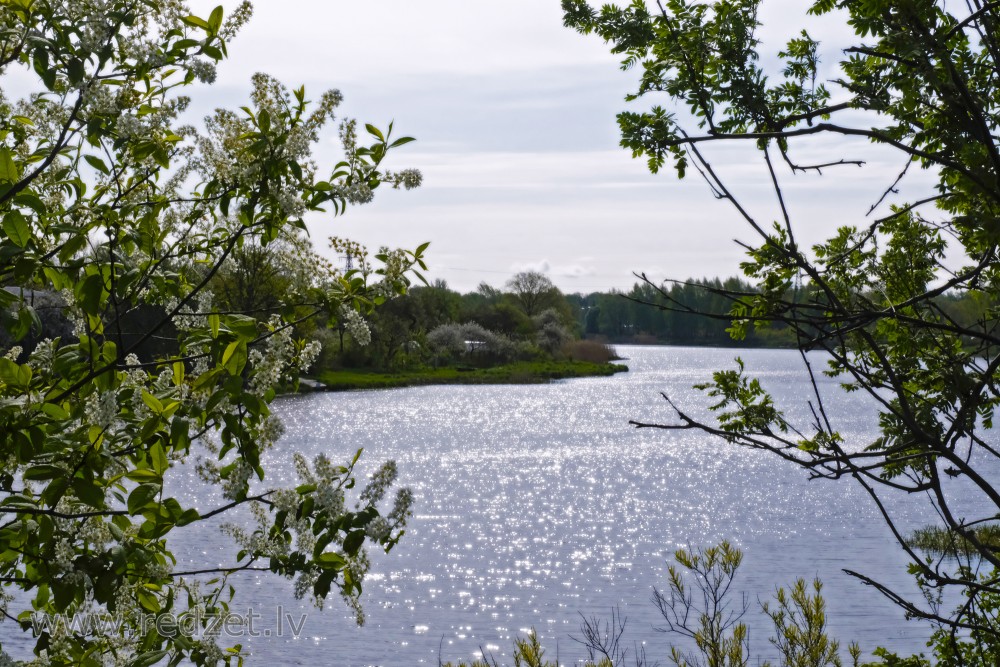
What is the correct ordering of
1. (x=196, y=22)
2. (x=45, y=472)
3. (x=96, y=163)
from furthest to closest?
(x=96, y=163), (x=196, y=22), (x=45, y=472)

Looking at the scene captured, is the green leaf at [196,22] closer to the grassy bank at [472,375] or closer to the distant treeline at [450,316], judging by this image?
the distant treeline at [450,316]

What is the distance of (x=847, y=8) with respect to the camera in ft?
10.0

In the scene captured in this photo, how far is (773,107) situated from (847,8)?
414 mm

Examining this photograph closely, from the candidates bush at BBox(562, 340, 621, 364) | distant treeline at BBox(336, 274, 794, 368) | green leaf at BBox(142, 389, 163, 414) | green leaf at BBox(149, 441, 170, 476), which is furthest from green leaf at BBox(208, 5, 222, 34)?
bush at BBox(562, 340, 621, 364)

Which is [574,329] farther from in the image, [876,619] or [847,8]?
[847,8]

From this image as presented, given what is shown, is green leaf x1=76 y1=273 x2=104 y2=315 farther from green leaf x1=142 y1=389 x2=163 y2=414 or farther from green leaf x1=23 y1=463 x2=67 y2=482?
green leaf x1=23 y1=463 x2=67 y2=482

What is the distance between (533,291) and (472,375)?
38652 mm

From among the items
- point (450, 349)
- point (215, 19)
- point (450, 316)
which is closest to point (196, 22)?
point (215, 19)

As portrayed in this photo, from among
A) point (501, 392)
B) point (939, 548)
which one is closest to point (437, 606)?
point (939, 548)

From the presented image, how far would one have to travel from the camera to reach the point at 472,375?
7250 centimetres

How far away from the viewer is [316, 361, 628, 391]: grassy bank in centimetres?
6122

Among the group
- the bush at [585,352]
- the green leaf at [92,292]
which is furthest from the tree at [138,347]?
the bush at [585,352]

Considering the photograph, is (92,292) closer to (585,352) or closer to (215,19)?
(215,19)

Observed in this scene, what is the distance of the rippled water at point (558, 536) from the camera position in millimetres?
12875
